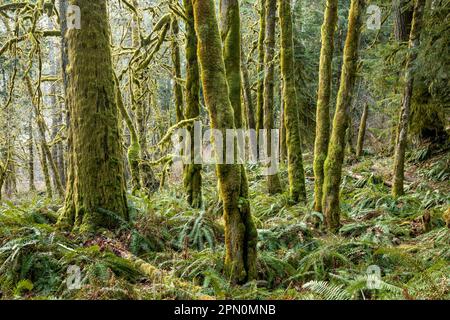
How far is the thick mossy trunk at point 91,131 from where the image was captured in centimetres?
613

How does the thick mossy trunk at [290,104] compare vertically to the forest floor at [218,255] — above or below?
above

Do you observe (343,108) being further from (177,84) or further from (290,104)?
(177,84)

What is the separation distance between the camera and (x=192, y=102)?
338 inches

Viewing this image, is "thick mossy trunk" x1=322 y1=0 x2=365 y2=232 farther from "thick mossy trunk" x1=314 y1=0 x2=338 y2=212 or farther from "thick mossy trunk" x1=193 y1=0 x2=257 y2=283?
"thick mossy trunk" x1=193 y1=0 x2=257 y2=283

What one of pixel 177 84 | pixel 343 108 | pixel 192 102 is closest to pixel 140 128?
pixel 177 84

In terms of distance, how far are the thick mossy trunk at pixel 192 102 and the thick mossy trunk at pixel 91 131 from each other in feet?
7.79

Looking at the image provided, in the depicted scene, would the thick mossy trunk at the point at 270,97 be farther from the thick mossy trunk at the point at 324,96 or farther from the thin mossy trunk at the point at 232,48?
the thin mossy trunk at the point at 232,48

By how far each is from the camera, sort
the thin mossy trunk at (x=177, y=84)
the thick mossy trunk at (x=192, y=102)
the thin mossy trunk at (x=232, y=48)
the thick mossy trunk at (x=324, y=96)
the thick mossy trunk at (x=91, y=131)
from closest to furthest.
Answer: the thick mossy trunk at (x=91, y=131), the thin mossy trunk at (x=232, y=48), the thick mossy trunk at (x=324, y=96), the thick mossy trunk at (x=192, y=102), the thin mossy trunk at (x=177, y=84)

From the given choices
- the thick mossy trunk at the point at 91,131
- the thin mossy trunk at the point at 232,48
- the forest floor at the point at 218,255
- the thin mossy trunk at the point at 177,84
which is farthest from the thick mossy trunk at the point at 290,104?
the thick mossy trunk at the point at 91,131

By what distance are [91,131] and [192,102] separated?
113 inches

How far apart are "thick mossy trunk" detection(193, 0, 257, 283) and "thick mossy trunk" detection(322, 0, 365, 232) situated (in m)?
2.84

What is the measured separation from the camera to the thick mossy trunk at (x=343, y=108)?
275 inches

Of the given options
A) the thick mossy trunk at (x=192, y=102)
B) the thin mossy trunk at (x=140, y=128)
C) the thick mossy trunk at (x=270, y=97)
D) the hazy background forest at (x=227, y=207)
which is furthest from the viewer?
the thick mossy trunk at (x=270, y=97)

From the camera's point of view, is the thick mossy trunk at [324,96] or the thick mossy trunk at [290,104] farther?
the thick mossy trunk at [290,104]
